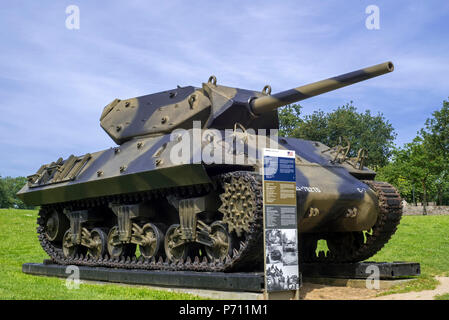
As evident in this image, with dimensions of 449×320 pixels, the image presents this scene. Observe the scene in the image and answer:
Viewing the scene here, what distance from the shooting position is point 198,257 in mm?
11555

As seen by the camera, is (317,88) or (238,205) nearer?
(238,205)

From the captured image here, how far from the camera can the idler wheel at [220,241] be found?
1072 centimetres

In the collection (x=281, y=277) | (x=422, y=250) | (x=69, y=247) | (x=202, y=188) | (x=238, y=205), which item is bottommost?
(x=422, y=250)

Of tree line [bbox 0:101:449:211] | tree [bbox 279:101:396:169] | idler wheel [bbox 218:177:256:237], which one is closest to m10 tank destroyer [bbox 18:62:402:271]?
idler wheel [bbox 218:177:256:237]

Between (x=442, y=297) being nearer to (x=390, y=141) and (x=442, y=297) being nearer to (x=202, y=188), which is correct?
(x=202, y=188)

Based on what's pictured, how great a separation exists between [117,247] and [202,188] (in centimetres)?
358

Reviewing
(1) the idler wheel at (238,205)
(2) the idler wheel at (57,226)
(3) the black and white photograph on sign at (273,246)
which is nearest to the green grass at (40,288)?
(2) the idler wheel at (57,226)

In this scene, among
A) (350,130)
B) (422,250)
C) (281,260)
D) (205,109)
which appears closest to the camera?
(281,260)

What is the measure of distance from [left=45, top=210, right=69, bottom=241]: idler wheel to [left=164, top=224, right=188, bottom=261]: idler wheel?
5099 mm

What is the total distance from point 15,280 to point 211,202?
534cm

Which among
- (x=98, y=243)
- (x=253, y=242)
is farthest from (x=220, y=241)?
(x=98, y=243)

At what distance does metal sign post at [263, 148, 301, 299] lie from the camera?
8961 millimetres
